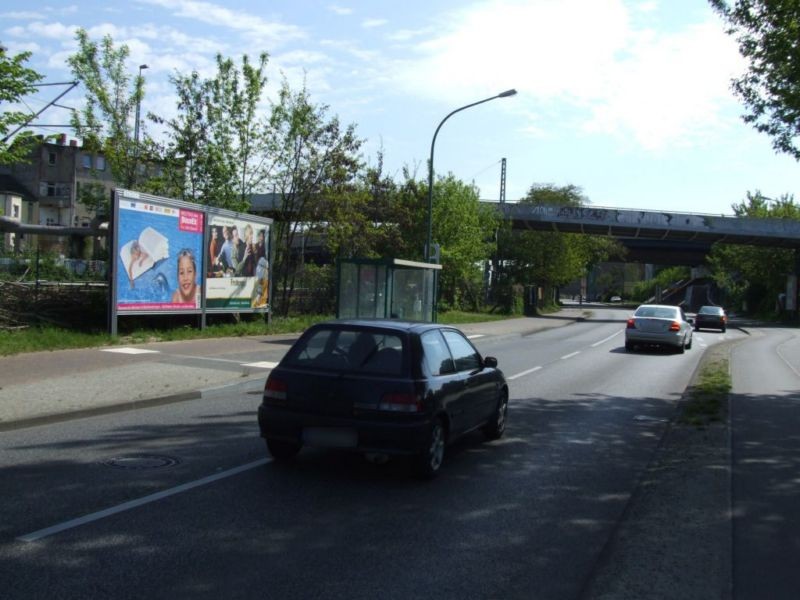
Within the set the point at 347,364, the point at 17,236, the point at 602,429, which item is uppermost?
the point at 17,236

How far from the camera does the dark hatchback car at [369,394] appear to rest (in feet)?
21.1

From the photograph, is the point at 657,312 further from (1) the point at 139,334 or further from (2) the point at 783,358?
(1) the point at 139,334

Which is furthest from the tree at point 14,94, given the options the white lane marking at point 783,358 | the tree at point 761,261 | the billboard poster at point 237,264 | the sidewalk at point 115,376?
the tree at point 761,261

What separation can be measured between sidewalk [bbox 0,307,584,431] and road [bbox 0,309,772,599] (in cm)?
46

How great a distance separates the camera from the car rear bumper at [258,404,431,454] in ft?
21.0

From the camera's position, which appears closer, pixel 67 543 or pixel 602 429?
pixel 67 543

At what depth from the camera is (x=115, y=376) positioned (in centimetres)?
1227

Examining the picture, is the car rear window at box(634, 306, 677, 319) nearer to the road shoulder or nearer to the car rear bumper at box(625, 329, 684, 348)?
the car rear bumper at box(625, 329, 684, 348)

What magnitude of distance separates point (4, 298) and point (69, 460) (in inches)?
429

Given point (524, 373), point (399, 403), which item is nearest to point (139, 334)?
point (524, 373)

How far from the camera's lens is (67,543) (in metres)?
4.75

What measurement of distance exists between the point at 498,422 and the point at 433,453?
2187 millimetres

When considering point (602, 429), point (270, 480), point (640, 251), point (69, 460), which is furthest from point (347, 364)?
point (640, 251)

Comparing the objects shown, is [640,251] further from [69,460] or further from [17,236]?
[69,460]
